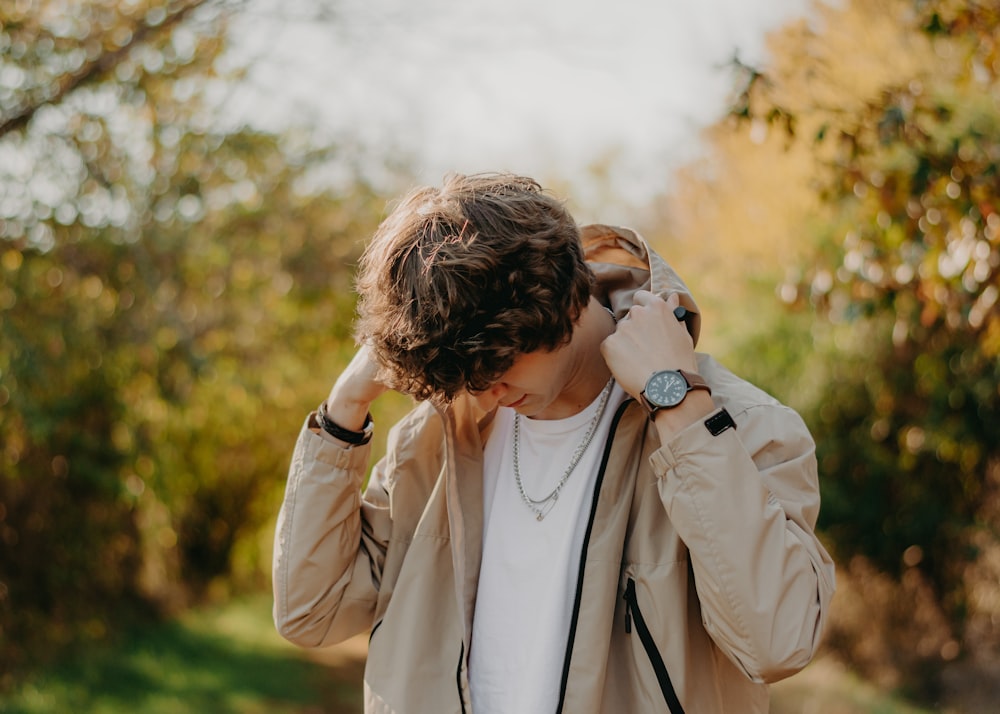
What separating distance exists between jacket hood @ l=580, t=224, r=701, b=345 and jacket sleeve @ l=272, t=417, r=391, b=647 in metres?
0.62

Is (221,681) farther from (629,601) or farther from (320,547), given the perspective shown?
(629,601)

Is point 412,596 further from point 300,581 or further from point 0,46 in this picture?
point 0,46

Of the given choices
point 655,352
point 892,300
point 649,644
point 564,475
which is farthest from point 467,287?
point 892,300

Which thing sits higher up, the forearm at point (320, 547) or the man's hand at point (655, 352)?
the man's hand at point (655, 352)

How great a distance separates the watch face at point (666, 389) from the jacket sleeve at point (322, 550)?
648 millimetres

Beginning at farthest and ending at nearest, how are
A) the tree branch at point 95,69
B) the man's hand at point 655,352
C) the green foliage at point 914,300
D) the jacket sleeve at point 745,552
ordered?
the tree branch at point 95,69 < the green foliage at point 914,300 < the man's hand at point 655,352 < the jacket sleeve at point 745,552

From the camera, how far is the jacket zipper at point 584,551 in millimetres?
1651

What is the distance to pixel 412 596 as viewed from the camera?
6.11ft

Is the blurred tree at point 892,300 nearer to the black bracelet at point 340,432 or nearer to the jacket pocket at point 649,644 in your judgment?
the black bracelet at point 340,432

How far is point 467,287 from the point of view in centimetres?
159

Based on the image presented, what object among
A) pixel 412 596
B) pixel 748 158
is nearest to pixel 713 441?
pixel 412 596

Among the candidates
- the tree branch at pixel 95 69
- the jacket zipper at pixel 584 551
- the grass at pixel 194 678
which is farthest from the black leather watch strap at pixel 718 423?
the grass at pixel 194 678

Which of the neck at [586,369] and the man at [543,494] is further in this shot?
the neck at [586,369]

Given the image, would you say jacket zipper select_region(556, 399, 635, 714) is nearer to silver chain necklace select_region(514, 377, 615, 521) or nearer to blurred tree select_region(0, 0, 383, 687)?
silver chain necklace select_region(514, 377, 615, 521)
